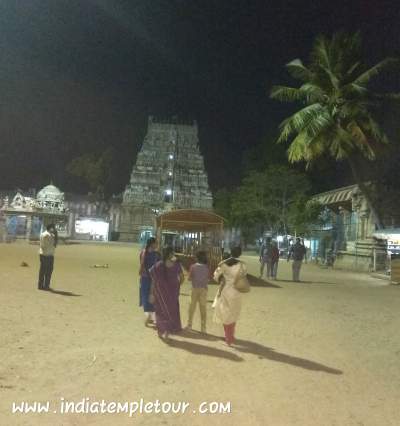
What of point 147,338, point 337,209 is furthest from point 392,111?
point 147,338

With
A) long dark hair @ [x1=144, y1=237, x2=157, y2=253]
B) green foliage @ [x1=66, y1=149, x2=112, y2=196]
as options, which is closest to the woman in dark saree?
long dark hair @ [x1=144, y1=237, x2=157, y2=253]

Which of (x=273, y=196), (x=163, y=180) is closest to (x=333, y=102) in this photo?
(x=273, y=196)

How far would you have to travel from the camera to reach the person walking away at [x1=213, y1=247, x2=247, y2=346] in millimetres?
6414

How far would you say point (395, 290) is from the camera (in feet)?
48.5

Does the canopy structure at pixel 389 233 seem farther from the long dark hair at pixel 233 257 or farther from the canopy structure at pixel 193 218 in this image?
the long dark hair at pixel 233 257

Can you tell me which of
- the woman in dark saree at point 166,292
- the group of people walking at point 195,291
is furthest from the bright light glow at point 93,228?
the woman in dark saree at point 166,292

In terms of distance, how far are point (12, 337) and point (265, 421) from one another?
4.09 metres

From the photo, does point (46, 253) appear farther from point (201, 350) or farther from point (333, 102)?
point (333, 102)

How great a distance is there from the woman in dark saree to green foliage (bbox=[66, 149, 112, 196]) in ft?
209

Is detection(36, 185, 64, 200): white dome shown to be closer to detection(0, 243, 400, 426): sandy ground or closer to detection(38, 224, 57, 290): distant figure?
detection(38, 224, 57, 290): distant figure

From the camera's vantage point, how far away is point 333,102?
1948 cm

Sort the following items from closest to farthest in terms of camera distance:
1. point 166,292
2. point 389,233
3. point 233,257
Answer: point 166,292 < point 233,257 < point 389,233

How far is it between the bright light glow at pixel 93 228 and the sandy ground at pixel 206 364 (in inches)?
1810

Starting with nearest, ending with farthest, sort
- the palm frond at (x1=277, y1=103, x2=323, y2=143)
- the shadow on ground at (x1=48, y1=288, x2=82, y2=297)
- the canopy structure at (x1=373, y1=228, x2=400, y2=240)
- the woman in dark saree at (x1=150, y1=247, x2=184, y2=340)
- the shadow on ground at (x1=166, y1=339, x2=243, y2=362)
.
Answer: the shadow on ground at (x1=166, y1=339, x2=243, y2=362) → the woman in dark saree at (x1=150, y1=247, x2=184, y2=340) → the shadow on ground at (x1=48, y1=288, x2=82, y2=297) → the canopy structure at (x1=373, y1=228, x2=400, y2=240) → the palm frond at (x1=277, y1=103, x2=323, y2=143)
